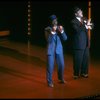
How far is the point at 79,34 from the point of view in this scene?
12.2 metres

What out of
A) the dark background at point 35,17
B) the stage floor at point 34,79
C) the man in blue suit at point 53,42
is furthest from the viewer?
the dark background at point 35,17

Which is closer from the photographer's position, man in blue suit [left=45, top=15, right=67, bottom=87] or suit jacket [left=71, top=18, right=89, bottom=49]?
man in blue suit [left=45, top=15, right=67, bottom=87]

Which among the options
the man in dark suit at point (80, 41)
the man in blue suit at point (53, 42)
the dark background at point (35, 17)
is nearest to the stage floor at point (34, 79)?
the man in dark suit at point (80, 41)

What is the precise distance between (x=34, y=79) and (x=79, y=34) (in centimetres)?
176

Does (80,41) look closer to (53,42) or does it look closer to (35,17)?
(53,42)

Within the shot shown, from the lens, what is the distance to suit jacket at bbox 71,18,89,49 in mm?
12117

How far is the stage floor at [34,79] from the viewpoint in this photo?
1123cm

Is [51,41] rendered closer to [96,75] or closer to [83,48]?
[83,48]

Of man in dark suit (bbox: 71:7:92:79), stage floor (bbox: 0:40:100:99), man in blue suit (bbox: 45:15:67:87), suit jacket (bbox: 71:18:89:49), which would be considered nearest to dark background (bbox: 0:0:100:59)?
stage floor (bbox: 0:40:100:99)

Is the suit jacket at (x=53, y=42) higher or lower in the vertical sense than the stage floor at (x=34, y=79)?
higher

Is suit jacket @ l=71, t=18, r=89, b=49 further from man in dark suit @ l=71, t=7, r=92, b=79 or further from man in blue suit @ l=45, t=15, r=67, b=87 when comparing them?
man in blue suit @ l=45, t=15, r=67, b=87

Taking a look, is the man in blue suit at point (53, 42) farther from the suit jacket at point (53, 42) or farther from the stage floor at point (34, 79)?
the stage floor at point (34, 79)

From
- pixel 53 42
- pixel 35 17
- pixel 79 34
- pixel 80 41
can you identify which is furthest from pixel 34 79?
pixel 35 17

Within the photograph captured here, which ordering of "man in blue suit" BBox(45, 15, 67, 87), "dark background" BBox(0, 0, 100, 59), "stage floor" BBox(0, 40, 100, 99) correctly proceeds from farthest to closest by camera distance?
1. "dark background" BBox(0, 0, 100, 59)
2. "man in blue suit" BBox(45, 15, 67, 87)
3. "stage floor" BBox(0, 40, 100, 99)
